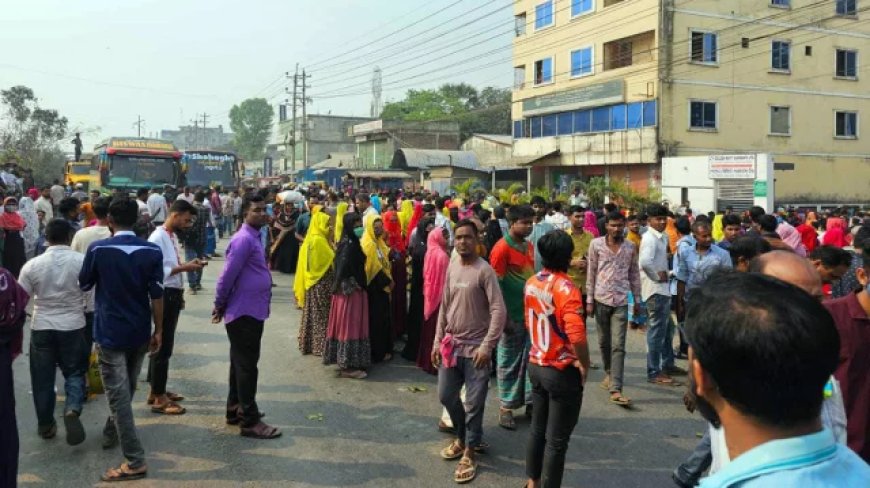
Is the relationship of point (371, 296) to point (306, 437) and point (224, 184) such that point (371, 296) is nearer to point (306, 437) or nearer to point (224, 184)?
point (306, 437)

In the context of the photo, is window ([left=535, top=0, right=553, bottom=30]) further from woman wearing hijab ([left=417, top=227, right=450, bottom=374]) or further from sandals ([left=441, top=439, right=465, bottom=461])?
sandals ([left=441, top=439, right=465, bottom=461])

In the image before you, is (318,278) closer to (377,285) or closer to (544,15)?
(377,285)

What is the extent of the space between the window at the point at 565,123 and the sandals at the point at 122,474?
3306cm

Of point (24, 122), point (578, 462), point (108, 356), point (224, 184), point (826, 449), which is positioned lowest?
point (578, 462)

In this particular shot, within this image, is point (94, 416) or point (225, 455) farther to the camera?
point (94, 416)

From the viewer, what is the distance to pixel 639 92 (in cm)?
3106

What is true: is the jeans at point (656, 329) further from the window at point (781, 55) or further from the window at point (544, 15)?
the window at point (544, 15)

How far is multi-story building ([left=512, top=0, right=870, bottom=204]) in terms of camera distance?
30422mm

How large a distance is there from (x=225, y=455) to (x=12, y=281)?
6.45ft

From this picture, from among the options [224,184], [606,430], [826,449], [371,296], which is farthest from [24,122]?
[826,449]

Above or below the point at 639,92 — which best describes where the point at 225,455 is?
below

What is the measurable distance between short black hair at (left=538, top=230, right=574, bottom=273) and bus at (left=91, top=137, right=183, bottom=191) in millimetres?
18892

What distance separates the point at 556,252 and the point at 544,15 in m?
35.8

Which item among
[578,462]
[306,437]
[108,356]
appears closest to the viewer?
[108,356]
